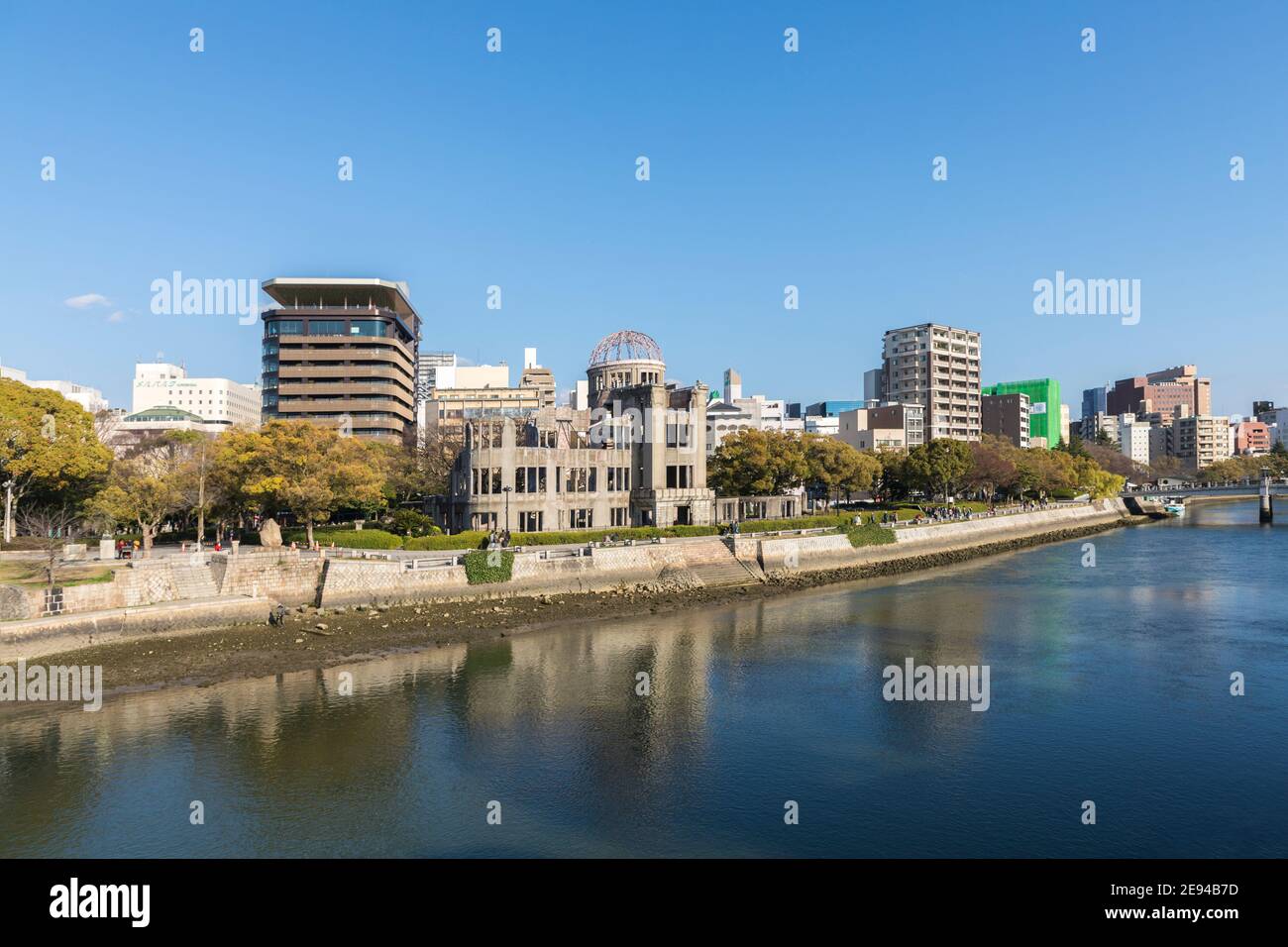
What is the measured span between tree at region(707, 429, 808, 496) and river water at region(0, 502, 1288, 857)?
143ft

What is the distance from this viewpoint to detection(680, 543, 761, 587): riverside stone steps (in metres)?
67.5

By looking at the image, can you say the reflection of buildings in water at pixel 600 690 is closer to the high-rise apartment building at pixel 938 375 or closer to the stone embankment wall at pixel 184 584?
the stone embankment wall at pixel 184 584

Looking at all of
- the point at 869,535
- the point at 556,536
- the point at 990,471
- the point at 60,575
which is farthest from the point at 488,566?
the point at 990,471

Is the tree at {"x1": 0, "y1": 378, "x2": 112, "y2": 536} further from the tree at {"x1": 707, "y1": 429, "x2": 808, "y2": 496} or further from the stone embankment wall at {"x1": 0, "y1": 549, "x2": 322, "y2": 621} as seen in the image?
the tree at {"x1": 707, "y1": 429, "x2": 808, "y2": 496}

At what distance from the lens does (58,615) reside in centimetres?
3966

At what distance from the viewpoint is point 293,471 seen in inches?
2415

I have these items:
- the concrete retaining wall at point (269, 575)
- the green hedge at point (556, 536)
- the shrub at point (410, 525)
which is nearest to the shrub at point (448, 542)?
the green hedge at point (556, 536)

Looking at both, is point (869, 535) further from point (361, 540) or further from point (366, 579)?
point (366, 579)

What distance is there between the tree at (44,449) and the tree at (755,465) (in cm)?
5936

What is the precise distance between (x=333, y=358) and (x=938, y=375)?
415 feet
